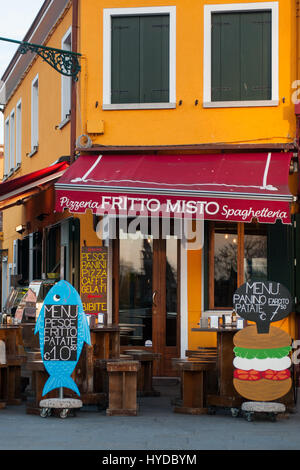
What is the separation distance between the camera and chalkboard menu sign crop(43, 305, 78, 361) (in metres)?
10.8

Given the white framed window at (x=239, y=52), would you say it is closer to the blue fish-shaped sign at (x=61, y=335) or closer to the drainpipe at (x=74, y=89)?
the drainpipe at (x=74, y=89)

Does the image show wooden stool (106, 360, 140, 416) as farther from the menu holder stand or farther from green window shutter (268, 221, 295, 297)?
green window shutter (268, 221, 295, 297)

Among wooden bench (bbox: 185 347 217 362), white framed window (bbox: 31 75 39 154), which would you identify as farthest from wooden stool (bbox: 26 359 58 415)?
white framed window (bbox: 31 75 39 154)

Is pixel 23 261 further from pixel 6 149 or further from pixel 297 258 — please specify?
pixel 297 258


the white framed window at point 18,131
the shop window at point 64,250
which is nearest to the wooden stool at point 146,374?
the shop window at point 64,250

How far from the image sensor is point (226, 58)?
47.3 feet

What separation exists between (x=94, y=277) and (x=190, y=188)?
2774 mm

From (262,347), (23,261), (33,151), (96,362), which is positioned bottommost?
(96,362)

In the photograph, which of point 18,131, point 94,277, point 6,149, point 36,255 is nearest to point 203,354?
point 94,277

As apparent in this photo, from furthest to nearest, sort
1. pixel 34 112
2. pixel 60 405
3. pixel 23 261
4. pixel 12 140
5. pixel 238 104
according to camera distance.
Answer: pixel 12 140
pixel 23 261
pixel 34 112
pixel 238 104
pixel 60 405

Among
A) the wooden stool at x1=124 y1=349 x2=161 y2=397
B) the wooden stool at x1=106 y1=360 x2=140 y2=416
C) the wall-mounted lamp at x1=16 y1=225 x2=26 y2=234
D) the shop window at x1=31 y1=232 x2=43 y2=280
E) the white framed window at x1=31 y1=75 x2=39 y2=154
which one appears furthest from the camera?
the wall-mounted lamp at x1=16 y1=225 x2=26 y2=234

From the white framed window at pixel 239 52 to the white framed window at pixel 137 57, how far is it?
0.61 meters

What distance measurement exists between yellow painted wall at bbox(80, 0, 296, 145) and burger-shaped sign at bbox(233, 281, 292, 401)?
3918mm

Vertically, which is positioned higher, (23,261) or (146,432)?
(23,261)
